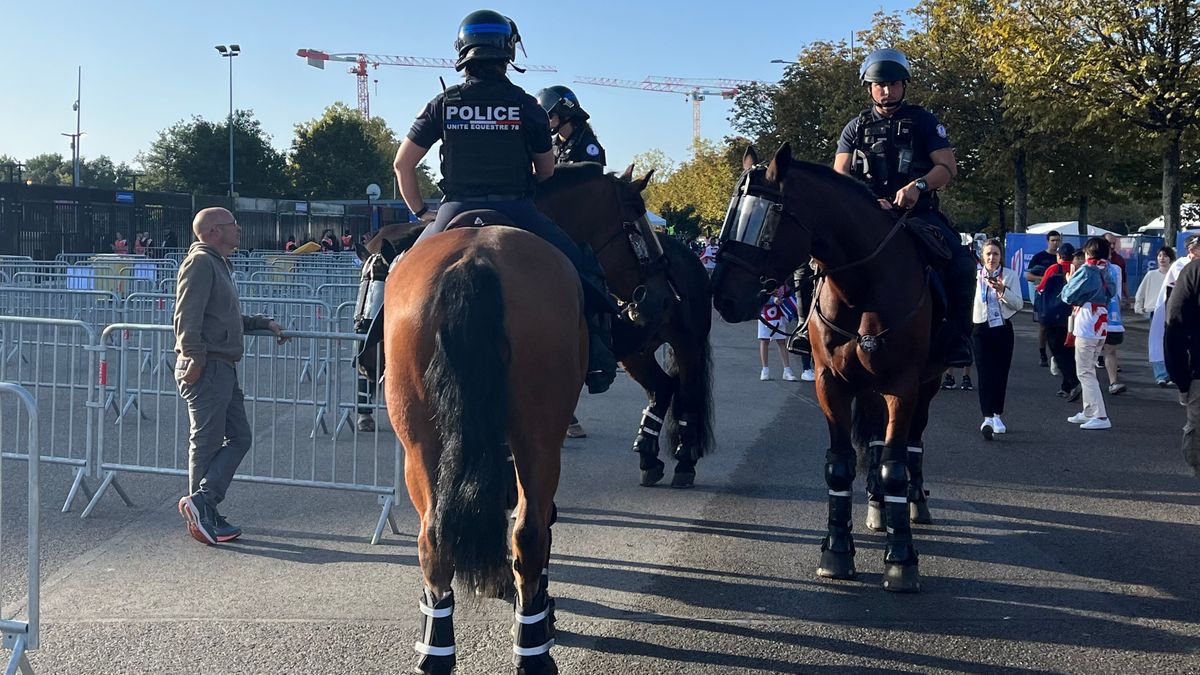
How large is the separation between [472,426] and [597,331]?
105cm

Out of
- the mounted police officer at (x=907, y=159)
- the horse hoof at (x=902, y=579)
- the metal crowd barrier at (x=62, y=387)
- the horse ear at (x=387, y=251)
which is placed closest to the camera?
the horse ear at (x=387, y=251)

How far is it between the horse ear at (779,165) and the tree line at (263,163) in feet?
179

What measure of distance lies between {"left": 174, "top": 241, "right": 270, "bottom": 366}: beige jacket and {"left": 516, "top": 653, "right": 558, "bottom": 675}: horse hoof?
338 cm

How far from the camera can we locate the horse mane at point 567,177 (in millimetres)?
6188

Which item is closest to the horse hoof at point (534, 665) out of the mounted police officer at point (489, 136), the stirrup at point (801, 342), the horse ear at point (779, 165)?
the mounted police officer at point (489, 136)

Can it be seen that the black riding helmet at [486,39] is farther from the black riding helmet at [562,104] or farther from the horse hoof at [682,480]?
the horse hoof at [682,480]

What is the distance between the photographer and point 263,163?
7325 centimetres

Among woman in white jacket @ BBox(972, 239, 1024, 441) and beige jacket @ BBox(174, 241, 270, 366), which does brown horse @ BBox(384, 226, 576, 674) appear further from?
woman in white jacket @ BBox(972, 239, 1024, 441)

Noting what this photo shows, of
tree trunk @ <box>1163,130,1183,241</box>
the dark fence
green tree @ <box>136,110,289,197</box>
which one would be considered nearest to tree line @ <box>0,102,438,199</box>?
green tree @ <box>136,110,289,197</box>

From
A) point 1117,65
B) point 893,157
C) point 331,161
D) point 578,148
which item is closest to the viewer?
point 893,157

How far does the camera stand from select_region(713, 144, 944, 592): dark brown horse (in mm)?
5582

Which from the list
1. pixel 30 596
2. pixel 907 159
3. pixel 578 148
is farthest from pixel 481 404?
pixel 578 148

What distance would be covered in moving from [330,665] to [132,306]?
401 inches

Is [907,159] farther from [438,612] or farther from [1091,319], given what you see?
[1091,319]
